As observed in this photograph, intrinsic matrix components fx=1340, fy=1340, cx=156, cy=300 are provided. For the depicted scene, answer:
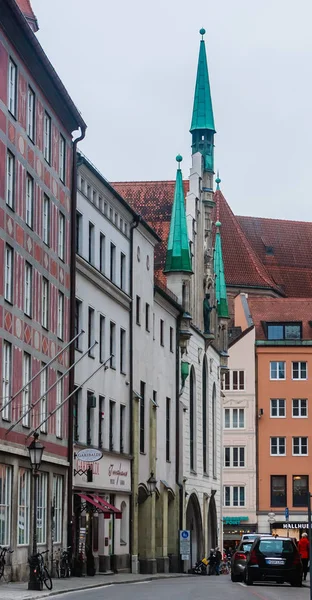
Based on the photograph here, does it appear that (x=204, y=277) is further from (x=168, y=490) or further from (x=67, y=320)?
(x=67, y=320)

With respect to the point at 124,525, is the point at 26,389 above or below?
above

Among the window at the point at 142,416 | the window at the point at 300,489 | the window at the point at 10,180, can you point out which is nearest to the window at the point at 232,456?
the window at the point at 300,489

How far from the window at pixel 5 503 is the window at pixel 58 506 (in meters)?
5.73

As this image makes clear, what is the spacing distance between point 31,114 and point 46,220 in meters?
3.40

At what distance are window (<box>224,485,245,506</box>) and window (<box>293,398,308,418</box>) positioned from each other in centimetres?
648

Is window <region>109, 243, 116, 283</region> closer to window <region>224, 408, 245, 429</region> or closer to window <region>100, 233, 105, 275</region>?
window <region>100, 233, 105, 275</region>

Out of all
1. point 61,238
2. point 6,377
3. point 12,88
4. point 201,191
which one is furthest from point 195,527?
point 12,88

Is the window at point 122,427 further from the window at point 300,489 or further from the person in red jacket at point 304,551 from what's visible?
the window at point 300,489

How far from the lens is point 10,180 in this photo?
3428cm

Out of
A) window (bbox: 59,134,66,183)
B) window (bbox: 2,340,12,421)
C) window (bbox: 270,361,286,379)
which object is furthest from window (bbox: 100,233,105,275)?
window (bbox: 270,361,286,379)

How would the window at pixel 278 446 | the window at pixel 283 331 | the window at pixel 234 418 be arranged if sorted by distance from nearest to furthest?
1. the window at pixel 278 446
2. the window at pixel 234 418
3. the window at pixel 283 331

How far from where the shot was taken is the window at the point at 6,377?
108ft

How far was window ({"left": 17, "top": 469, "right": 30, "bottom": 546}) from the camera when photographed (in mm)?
34344

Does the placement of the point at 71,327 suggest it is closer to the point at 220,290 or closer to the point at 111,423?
the point at 111,423
